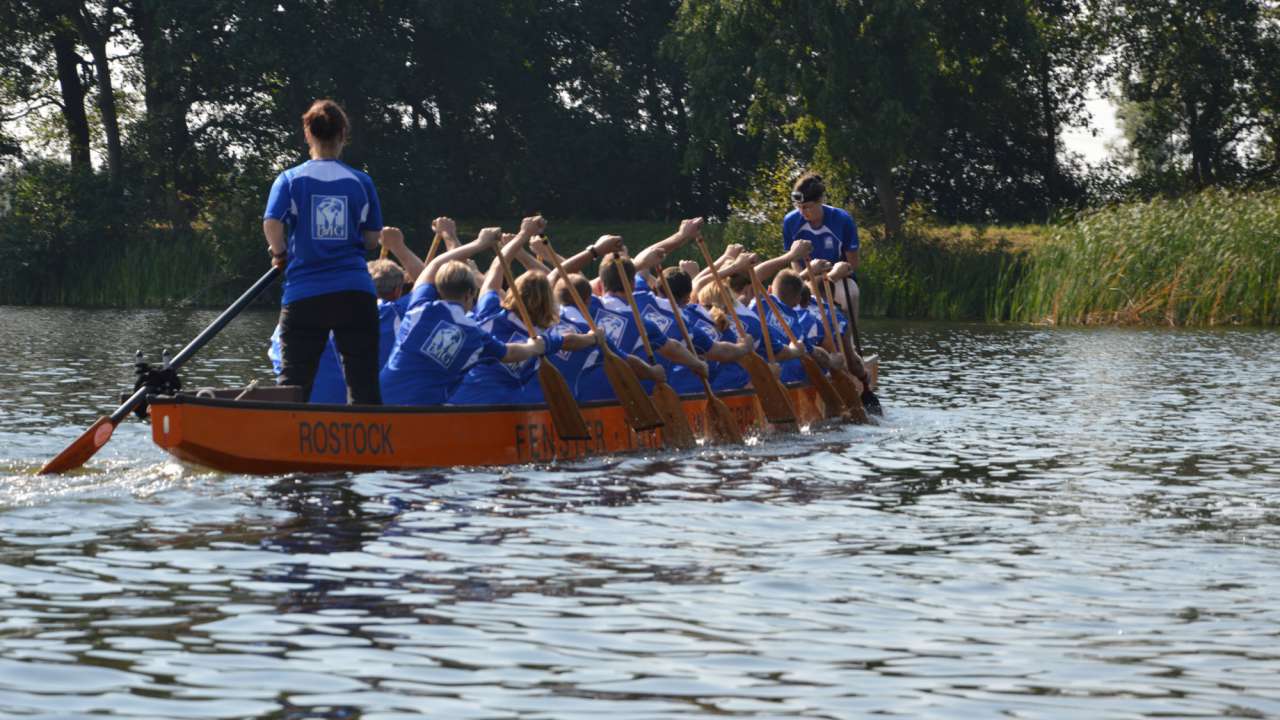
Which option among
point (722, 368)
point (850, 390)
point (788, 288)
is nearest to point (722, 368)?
point (722, 368)

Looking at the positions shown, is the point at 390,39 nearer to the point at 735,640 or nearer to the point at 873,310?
the point at 873,310

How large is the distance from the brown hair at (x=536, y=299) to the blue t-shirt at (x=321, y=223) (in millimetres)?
1442

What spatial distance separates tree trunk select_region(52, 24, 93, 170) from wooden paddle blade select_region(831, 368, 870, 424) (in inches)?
1327

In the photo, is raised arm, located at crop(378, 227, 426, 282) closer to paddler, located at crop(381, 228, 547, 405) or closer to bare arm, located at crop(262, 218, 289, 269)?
paddler, located at crop(381, 228, 547, 405)

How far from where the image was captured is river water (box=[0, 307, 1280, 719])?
230 inches

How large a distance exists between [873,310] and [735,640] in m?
30.0

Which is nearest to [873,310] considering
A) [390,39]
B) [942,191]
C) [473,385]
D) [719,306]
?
[942,191]

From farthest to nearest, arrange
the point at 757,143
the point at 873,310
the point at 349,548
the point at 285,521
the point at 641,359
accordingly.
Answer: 1. the point at 757,143
2. the point at 873,310
3. the point at 641,359
4. the point at 285,521
5. the point at 349,548

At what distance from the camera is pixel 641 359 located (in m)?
12.8

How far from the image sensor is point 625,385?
12.1 m

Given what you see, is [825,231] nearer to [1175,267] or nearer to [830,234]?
[830,234]

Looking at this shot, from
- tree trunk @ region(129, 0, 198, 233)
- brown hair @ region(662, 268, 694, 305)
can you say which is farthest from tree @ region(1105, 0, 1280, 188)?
brown hair @ region(662, 268, 694, 305)

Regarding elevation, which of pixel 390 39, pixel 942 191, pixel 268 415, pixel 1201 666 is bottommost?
pixel 1201 666

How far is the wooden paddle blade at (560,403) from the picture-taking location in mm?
11492
